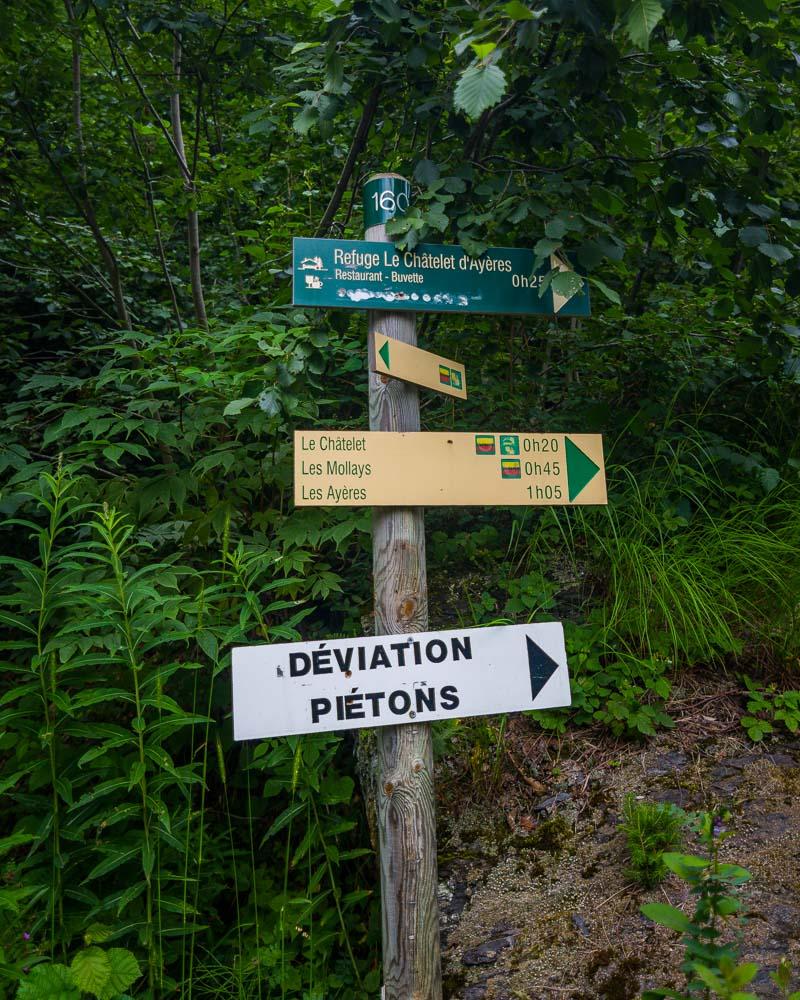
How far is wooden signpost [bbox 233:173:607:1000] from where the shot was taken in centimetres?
183

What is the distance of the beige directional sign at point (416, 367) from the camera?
1.99 meters

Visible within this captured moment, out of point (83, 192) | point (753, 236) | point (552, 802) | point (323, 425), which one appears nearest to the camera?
point (753, 236)

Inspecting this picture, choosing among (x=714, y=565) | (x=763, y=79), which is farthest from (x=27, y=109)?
(x=714, y=565)

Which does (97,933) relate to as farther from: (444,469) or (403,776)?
(444,469)

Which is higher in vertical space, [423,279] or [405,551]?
[423,279]

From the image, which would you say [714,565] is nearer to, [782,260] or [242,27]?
[782,260]

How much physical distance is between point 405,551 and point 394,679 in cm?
37

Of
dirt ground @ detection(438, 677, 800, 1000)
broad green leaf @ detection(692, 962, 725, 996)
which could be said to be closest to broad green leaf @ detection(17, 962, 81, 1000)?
dirt ground @ detection(438, 677, 800, 1000)

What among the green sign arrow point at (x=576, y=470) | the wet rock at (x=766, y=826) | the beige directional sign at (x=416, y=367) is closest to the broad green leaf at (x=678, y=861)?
the green sign arrow point at (x=576, y=470)

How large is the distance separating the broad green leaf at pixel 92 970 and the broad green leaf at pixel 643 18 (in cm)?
243

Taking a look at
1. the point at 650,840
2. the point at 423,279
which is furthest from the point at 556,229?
the point at 650,840

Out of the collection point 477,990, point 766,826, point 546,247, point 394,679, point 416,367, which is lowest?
point 477,990

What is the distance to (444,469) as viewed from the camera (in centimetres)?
196

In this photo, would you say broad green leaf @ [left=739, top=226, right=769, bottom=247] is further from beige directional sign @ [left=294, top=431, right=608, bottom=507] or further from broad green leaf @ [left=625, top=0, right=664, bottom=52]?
broad green leaf @ [left=625, top=0, right=664, bottom=52]
